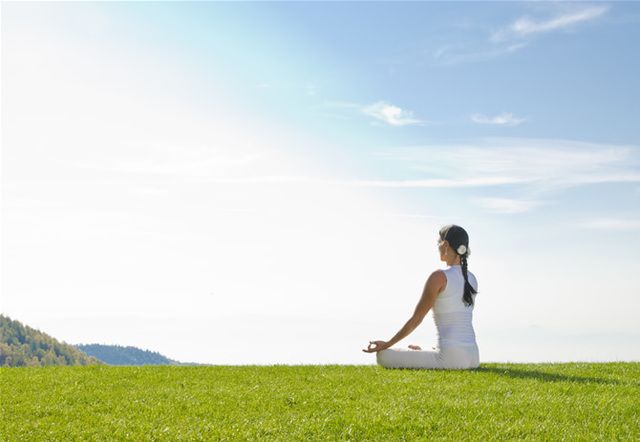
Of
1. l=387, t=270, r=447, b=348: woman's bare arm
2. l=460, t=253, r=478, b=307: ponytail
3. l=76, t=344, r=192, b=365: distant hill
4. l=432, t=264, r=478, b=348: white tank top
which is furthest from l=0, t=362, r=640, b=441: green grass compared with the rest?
l=76, t=344, r=192, b=365: distant hill

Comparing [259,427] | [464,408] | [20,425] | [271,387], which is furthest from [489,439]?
[20,425]

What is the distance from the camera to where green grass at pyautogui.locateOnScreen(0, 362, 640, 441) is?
8.85m

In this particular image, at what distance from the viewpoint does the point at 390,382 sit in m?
11.5

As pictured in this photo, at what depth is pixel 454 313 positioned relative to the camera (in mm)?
12883

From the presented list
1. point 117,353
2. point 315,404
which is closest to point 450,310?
point 315,404

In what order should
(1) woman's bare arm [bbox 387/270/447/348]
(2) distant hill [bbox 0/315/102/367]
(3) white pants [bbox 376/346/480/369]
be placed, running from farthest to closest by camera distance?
(2) distant hill [bbox 0/315/102/367] < (3) white pants [bbox 376/346/480/369] < (1) woman's bare arm [bbox 387/270/447/348]

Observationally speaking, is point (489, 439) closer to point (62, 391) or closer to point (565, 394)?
point (565, 394)

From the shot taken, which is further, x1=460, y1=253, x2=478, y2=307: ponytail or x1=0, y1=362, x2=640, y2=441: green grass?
x1=460, y1=253, x2=478, y2=307: ponytail

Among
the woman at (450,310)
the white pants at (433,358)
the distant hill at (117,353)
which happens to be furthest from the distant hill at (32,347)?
the woman at (450,310)

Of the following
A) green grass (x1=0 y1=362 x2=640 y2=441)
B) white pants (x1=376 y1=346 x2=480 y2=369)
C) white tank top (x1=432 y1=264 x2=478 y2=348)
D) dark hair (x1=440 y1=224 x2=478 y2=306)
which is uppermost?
dark hair (x1=440 y1=224 x2=478 y2=306)

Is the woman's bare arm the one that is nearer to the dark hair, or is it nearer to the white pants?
the dark hair

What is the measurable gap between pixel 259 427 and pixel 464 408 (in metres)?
2.84

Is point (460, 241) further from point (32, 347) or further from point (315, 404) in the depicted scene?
point (32, 347)

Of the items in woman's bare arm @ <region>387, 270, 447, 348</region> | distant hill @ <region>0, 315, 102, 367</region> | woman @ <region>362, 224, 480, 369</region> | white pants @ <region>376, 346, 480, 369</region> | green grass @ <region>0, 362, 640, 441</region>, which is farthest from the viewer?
distant hill @ <region>0, 315, 102, 367</region>
